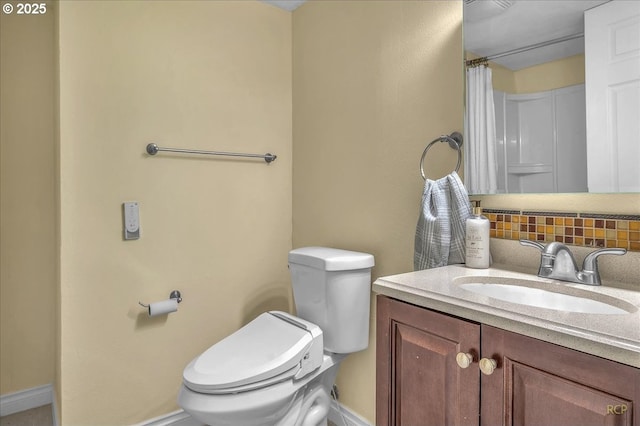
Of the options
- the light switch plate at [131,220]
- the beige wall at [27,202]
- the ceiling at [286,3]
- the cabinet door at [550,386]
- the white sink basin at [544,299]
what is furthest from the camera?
the ceiling at [286,3]

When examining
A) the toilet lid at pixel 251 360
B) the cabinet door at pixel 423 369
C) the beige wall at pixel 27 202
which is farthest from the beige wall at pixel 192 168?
the cabinet door at pixel 423 369

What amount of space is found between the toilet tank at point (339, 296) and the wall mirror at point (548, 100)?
571 mm

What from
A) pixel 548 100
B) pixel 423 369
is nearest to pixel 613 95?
pixel 548 100

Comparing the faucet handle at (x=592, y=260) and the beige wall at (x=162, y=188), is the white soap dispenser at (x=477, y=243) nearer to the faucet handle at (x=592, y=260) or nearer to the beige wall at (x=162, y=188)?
the faucet handle at (x=592, y=260)

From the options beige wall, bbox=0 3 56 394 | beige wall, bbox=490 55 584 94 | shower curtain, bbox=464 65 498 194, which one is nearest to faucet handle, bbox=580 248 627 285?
shower curtain, bbox=464 65 498 194

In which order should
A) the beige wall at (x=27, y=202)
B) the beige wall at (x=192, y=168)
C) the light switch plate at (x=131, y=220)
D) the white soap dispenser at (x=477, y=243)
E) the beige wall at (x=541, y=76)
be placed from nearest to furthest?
1. the beige wall at (x=541, y=76)
2. the white soap dispenser at (x=477, y=243)
3. the beige wall at (x=192, y=168)
4. the light switch plate at (x=131, y=220)
5. the beige wall at (x=27, y=202)

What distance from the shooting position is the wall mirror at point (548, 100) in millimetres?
979

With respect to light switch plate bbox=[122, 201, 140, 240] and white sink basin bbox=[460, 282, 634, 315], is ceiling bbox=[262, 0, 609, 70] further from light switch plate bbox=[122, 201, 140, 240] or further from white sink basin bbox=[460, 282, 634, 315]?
light switch plate bbox=[122, 201, 140, 240]

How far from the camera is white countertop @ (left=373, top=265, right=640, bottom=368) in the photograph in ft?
2.05

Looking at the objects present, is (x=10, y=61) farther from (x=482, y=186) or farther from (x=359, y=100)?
(x=482, y=186)

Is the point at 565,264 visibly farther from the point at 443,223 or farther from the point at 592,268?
the point at 443,223

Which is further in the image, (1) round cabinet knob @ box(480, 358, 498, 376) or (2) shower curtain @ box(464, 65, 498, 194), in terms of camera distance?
(2) shower curtain @ box(464, 65, 498, 194)

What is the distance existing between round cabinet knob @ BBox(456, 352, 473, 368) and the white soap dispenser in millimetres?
438

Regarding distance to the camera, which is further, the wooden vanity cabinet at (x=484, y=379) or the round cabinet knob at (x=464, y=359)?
the round cabinet knob at (x=464, y=359)
